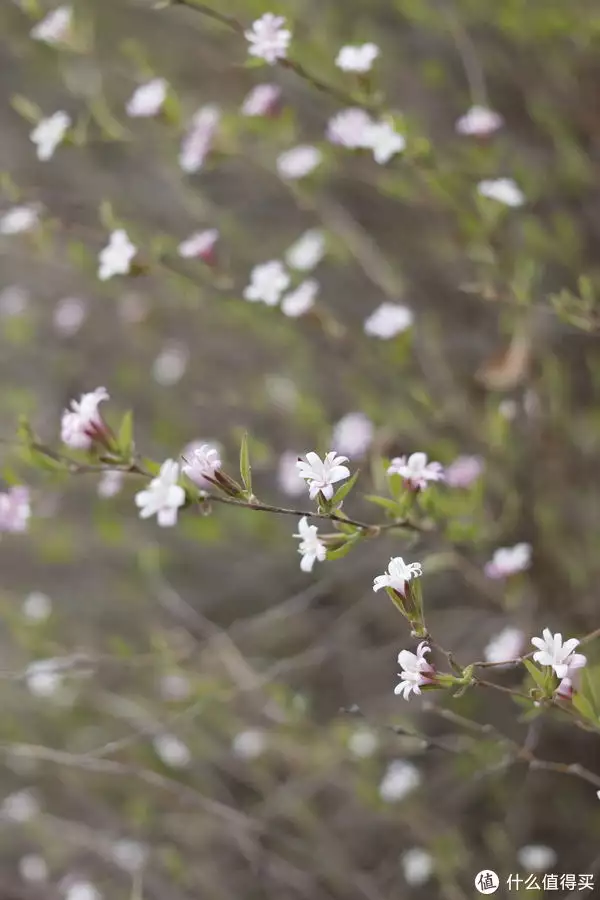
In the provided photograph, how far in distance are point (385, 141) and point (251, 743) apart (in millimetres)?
710

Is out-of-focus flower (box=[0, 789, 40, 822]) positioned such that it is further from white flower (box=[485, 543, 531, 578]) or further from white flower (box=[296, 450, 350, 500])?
white flower (box=[296, 450, 350, 500])

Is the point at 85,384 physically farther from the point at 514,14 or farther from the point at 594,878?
the point at 594,878

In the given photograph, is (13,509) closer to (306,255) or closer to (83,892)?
(306,255)

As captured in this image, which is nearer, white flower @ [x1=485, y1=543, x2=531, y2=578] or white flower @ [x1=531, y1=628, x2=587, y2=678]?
white flower @ [x1=531, y1=628, x2=587, y2=678]

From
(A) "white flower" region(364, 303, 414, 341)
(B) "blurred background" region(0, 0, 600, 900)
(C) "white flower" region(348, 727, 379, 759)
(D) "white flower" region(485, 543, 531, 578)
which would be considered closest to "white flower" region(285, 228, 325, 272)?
(B) "blurred background" region(0, 0, 600, 900)

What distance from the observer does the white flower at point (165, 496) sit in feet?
1.55

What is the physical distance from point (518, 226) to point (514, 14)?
0.25 meters

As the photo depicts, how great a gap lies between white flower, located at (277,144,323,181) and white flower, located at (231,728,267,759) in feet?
2.17

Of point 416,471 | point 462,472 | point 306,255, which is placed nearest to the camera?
point 416,471

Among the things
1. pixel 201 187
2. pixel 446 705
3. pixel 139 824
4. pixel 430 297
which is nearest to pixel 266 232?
pixel 201 187

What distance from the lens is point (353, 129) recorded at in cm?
80

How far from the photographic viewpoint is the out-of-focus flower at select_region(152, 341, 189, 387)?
1.29m

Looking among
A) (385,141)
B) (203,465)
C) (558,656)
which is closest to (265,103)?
(385,141)

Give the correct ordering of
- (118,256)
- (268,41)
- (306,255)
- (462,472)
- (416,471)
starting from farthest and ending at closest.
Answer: (306,255)
(462,472)
(118,256)
(268,41)
(416,471)
